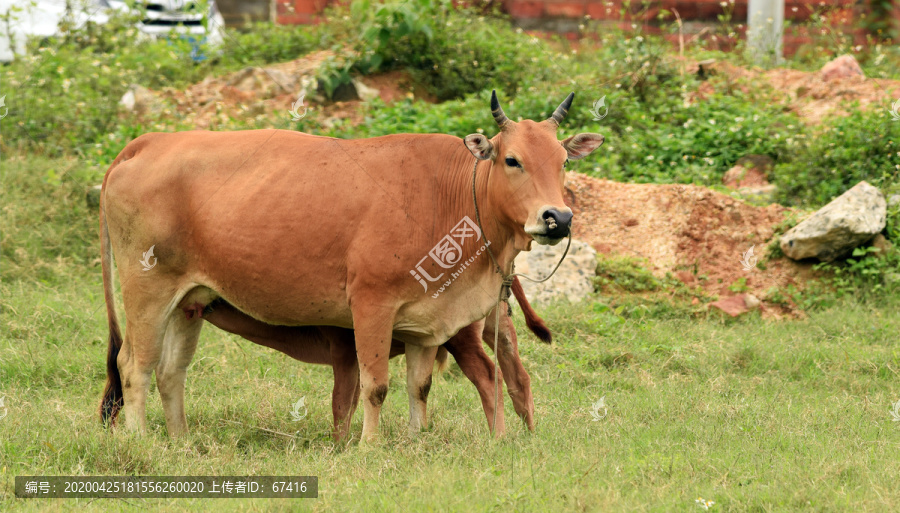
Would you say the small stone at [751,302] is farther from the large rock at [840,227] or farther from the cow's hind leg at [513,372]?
the cow's hind leg at [513,372]

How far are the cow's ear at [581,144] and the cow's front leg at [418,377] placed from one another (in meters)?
1.29

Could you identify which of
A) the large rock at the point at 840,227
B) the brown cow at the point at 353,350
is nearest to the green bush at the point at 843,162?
the large rock at the point at 840,227

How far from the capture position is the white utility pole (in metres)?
12.5

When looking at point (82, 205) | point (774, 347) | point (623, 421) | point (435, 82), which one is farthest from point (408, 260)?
point (435, 82)

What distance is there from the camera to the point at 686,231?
840 centimetres

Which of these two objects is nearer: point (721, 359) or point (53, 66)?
point (721, 359)

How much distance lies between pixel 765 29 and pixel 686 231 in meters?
5.57

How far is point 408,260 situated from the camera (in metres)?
5.02

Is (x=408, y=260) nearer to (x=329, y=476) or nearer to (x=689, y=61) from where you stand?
(x=329, y=476)

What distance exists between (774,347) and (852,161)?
2.83 m

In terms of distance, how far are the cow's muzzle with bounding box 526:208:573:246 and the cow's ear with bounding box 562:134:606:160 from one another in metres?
0.68

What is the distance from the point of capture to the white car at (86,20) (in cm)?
1210

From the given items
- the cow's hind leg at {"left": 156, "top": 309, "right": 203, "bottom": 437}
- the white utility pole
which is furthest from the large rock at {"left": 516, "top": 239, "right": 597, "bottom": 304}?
the white utility pole

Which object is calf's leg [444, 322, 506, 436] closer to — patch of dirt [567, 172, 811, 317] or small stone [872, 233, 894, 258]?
patch of dirt [567, 172, 811, 317]
